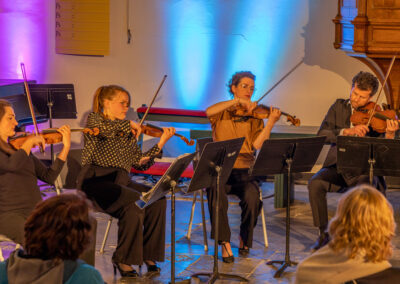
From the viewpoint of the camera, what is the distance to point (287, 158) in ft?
13.4

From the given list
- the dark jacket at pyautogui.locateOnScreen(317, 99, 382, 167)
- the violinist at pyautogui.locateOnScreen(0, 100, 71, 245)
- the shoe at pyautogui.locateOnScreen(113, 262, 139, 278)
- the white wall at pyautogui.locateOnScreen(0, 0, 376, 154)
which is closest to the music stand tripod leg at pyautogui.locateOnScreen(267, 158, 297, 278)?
the dark jacket at pyautogui.locateOnScreen(317, 99, 382, 167)

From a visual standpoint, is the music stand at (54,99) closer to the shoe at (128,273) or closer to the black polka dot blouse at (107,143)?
the black polka dot blouse at (107,143)

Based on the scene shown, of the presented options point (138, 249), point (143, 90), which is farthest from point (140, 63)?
point (138, 249)

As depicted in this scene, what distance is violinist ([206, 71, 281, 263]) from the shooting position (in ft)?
14.3

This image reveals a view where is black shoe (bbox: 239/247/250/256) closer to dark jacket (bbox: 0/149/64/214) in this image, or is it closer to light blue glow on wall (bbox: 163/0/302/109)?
dark jacket (bbox: 0/149/64/214)

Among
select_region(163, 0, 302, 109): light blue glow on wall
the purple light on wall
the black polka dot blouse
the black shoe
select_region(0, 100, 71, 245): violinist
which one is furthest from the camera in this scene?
the purple light on wall

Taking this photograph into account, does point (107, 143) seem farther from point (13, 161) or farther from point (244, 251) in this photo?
point (244, 251)

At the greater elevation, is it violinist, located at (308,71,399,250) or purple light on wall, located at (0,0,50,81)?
purple light on wall, located at (0,0,50,81)

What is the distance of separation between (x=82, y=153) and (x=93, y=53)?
3.24 meters

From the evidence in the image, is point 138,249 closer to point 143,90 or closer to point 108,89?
point 108,89

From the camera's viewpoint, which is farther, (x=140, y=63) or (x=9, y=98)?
(x=140, y=63)

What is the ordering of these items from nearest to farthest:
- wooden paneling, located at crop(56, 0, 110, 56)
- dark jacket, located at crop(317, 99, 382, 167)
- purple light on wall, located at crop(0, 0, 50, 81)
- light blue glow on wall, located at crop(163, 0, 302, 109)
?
dark jacket, located at crop(317, 99, 382, 167) < light blue glow on wall, located at crop(163, 0, 302, 109) < wooden paneling, located at crop(56, 0, 110, 56) < purple light on wall, located at crop(0, 0, 50, 81)

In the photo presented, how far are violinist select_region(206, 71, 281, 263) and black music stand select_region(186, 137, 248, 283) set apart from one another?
0.44 metres

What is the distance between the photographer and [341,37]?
5438 millimetres
